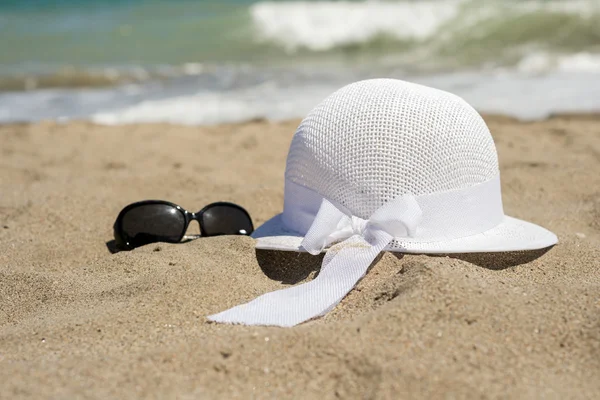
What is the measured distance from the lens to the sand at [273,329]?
1800 millimetres

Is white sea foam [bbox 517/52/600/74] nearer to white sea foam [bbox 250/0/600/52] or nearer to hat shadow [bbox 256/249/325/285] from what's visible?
white sea foam [bbox 250/0/600/52]

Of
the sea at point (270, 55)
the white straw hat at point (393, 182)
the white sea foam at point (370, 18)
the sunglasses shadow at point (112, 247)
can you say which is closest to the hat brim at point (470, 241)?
the white straw hat at point (393, 182)

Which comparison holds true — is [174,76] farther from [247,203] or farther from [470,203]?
[470,203]

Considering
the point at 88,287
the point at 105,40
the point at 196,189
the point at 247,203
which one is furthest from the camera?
the point at 105,40

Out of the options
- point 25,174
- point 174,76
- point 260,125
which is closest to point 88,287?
point 25,174

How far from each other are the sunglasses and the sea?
3.42 m

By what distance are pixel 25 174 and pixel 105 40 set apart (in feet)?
27.5

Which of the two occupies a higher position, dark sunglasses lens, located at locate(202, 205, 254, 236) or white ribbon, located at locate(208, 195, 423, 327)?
white ribbon, located at locate(208, 195, 423, 327)

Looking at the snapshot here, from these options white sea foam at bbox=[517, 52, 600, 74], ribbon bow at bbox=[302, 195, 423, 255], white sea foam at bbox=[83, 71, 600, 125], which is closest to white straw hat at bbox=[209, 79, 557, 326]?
ribbon bow at bbox=[302, 195, 423, 255]

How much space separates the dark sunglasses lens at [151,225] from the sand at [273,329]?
123 mm

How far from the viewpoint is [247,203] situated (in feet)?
12.3

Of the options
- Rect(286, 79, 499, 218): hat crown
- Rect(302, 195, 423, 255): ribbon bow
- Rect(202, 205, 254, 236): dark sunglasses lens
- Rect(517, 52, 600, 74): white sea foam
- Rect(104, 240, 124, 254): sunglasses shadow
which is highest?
Rect(286, 79, 499, 218): hat crown

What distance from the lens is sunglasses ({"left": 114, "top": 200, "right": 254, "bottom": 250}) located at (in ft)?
9.93

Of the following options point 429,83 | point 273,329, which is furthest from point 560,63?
point 273,329
